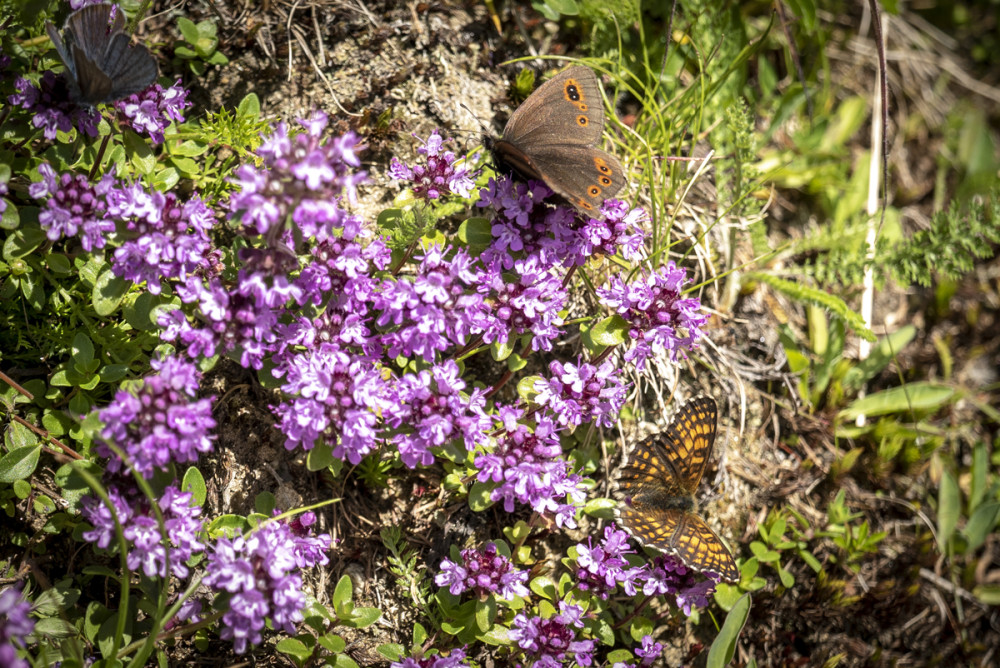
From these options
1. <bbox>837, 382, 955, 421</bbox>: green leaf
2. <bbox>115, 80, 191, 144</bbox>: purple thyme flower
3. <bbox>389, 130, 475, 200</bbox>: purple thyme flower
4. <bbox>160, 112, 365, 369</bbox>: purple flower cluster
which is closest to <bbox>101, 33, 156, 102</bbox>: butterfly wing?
<bbox>115, 80, 191, 144</bbox>: purple thyme flower

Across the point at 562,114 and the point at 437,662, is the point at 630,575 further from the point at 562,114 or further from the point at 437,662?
the point at 562,114

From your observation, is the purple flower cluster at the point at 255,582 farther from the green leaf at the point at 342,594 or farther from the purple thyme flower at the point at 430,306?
the purple thyme flower at the point at 430,306

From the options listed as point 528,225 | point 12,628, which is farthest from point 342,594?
point 528,225

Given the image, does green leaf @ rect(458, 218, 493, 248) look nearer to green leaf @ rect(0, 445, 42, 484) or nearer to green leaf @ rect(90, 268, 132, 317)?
green leaf @ rect(90, 268, 132, 317)

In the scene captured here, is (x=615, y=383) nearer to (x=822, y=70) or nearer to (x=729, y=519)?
(x=729, y=519)

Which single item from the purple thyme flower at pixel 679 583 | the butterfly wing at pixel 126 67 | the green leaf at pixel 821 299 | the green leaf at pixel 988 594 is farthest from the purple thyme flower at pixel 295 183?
the green leaf at pixel 988 594

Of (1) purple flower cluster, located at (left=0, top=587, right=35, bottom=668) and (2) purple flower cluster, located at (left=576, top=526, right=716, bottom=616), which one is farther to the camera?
(2) purple flower cluster, located at (left=576, top=526, right=716, bottom=616)
